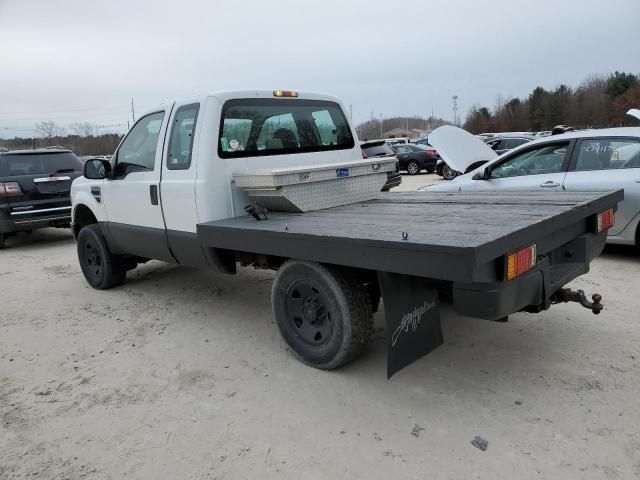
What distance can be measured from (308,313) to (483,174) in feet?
12.5

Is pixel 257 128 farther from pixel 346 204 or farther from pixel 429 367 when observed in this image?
pixel 429 367

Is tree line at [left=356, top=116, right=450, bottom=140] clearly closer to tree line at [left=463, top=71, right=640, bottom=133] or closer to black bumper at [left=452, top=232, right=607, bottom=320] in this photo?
tree line at [left=463, top=71, right=640, bottom=133]

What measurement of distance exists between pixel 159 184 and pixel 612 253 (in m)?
5.50

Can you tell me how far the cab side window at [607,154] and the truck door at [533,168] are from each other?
0.18 m

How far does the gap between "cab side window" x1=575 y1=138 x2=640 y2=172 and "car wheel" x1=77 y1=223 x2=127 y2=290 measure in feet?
18.1

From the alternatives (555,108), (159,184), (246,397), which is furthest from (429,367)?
(555,108)

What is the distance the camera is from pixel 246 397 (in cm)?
325

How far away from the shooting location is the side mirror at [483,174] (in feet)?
20.6

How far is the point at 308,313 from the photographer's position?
3.49 metres

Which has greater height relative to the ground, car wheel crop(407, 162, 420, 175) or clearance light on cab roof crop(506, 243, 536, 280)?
clearance light on cab roof crop(506, 243, 536, 280)

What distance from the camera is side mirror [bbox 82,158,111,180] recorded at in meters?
5.17

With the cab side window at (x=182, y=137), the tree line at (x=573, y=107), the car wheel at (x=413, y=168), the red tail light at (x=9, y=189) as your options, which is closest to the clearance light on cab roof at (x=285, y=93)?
the cab side window at (x=182, y=137)

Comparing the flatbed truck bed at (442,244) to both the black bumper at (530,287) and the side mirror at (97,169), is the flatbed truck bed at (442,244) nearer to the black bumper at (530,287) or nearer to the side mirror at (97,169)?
the black bumper at (530,287)

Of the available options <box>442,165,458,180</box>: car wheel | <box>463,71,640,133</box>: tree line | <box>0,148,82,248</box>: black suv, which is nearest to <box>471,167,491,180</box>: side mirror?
<box>0,148,82,248</box>: black suv
